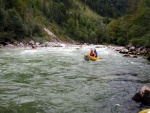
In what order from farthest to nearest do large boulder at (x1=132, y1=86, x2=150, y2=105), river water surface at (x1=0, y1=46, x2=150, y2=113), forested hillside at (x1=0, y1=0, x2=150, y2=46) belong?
forested hillside at (x1=0, y1=0, x2=150, y2=46) < large boulder at (x1=132, y1=86, x2=150, y2=105) < river water surface at (x1=0, y1=46, x2=150, y2=113)

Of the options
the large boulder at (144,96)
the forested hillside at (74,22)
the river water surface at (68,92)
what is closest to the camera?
the river water surface at (68,92)

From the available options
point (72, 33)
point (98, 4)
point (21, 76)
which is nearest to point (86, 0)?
point (98, 4)

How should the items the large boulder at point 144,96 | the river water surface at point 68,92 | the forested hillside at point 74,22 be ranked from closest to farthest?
1. the river water surface at point 68,92
2. the large boulder at point 144,96
3. the forested hillside at point 74,22

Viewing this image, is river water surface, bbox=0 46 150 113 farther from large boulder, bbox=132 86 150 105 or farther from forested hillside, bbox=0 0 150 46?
forested hillside, bbox=0 0 150 46

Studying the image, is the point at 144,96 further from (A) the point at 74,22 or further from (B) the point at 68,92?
(A) the point at 74,22

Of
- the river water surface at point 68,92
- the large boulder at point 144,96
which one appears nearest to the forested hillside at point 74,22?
Answer: the river water surface at point 68,92

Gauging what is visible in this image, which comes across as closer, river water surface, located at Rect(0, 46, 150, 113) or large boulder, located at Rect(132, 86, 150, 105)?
river water surface, located at Rect(0, 46, 150, 113)

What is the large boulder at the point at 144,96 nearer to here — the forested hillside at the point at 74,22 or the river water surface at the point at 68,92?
the river water surface at the point at 68,92

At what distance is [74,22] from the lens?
111 metres

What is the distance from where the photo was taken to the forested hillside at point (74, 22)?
152 feet

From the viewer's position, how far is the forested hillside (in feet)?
152

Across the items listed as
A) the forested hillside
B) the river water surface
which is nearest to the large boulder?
the river water surface

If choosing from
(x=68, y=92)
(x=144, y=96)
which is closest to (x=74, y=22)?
(x=68, y=92)

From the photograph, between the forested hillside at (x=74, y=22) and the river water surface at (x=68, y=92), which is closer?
the river water surface at (x=68, y=92)
